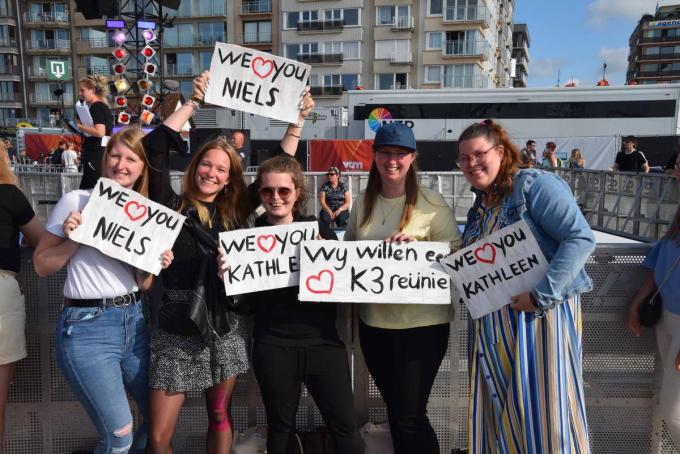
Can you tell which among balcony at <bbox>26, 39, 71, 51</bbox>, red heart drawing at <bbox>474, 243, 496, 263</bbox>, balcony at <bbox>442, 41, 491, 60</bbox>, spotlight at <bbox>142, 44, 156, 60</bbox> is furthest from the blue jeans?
balcony at <bbox>26, 39, 71, 51</bbox>

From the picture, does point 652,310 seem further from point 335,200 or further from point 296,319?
point 335,200

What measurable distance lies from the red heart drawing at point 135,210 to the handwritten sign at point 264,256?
416mm

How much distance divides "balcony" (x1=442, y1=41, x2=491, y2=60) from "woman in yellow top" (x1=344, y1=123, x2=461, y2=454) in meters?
44.4

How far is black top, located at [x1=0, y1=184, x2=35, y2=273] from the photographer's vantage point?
2.50 m

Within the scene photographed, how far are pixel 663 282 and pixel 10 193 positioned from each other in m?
3.34

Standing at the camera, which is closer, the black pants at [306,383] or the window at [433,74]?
the black pants at [306,383]

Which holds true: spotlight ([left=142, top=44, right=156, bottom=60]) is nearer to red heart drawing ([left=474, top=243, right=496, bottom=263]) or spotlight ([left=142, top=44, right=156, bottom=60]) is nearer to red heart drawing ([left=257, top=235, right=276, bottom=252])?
red heart drawing ([left=257, top=235, right=276, bottom=252])

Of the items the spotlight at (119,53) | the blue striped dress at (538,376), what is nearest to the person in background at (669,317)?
the blue striped dress at (538,376)

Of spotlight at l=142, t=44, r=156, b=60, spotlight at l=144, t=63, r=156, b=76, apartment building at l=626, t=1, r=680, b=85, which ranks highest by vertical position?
apartment building at l=626, t=1, r=680, b=85

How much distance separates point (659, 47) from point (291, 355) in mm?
149372

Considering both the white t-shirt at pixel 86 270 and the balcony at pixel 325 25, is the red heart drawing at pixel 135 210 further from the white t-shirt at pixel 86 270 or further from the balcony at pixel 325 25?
the balcony at pixel 325 25

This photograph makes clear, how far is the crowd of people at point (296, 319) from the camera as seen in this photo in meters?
2.35

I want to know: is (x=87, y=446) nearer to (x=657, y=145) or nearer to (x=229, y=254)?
(x=229, y=254)

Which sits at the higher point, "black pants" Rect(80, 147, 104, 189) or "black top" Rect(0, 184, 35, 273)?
"black pants" Rect(80, 147, 104, 189)
